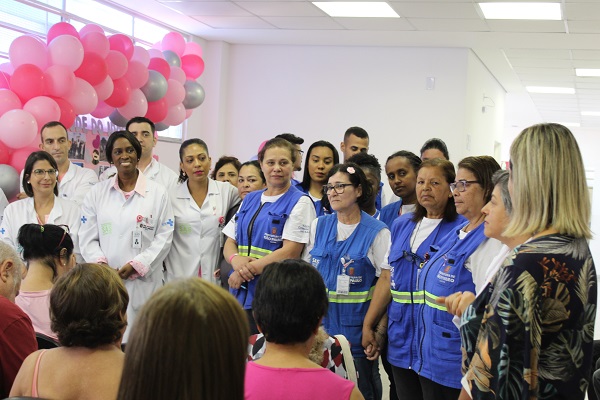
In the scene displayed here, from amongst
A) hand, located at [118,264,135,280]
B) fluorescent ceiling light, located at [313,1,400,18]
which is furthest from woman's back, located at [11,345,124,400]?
fluorescent ceiling light, located at [313,1,400,18]

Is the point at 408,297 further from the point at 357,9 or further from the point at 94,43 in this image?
the point at 357,9

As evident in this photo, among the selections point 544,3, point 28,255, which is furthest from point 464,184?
point 544,3

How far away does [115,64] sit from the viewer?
5.86 metres

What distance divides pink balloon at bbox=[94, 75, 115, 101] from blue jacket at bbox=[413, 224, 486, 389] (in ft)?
12.3

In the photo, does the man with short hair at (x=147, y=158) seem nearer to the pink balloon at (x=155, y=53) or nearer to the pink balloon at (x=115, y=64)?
the pink balloon at (x=115, y=64)

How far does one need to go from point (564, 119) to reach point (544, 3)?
10.0m

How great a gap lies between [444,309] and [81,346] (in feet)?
4.79

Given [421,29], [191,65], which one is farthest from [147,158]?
[421,29]

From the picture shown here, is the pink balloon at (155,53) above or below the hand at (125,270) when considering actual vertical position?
above

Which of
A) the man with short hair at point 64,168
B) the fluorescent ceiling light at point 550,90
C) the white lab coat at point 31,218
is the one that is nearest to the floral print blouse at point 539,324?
the white lab coat at point 31,218

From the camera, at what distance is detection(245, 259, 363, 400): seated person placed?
5.61ft

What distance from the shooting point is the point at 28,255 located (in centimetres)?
302

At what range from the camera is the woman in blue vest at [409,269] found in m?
3.04

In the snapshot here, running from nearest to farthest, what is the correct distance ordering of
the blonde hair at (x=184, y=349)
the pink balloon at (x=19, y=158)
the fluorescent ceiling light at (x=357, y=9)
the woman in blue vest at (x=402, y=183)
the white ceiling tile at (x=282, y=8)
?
1. the blonde hair at (x=184, y=349)
2. the woman in blue vest at (x=402, y=183)
3. the pink balloon at (x=19, y=158)
4. the fluorescent ceiling light at (x=357, y=9)
5. the white ceiling tile at (x=282, y=8)
